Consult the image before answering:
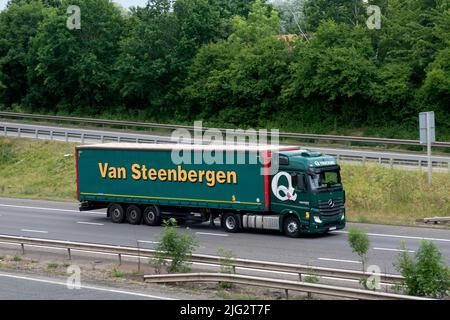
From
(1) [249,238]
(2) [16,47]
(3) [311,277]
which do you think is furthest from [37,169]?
(3) [311,277]

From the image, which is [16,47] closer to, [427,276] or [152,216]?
[152,216]

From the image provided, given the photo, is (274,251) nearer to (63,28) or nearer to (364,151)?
(364,151)

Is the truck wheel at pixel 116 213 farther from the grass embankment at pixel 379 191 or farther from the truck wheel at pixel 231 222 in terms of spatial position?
the grass embankment at pixel 379 191

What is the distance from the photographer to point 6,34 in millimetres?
72250

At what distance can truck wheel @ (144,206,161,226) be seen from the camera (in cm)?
3259

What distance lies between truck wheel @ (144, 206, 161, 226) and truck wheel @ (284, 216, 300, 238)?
555 cm

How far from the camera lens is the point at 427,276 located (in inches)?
703

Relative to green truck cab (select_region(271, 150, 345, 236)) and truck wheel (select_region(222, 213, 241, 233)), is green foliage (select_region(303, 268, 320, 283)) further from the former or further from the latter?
truck wheel (select_region(222, 213, 241, 233))

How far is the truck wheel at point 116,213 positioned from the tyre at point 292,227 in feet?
24.4

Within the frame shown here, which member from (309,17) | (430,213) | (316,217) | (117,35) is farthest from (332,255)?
(117,35)

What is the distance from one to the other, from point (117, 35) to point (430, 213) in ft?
129

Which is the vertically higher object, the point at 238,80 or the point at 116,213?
the point at 238,80

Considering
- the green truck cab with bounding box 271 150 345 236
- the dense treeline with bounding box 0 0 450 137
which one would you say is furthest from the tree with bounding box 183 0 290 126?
the green truck cab with bounding box 271 150 345 236

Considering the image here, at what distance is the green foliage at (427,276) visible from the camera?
17750 mm
